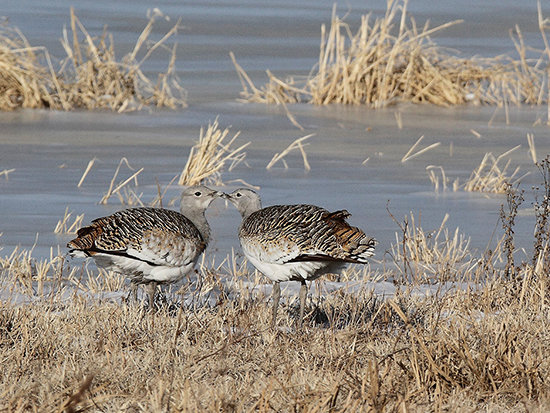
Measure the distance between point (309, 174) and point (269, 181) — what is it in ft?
2.15

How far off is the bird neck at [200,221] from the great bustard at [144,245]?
0.31 m

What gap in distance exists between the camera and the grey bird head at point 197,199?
6.95 metres

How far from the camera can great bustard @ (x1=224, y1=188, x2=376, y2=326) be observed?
19.7 ft

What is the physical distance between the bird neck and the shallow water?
193cm

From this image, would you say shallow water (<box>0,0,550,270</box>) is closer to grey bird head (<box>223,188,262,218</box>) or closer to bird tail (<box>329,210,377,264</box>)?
grey bird head (<box>223,188,262,218</box>)

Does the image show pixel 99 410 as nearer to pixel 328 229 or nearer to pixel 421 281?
pixel 328 229

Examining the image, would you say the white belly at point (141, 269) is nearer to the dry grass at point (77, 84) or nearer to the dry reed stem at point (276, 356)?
the dry reed stem at point (276, 356)

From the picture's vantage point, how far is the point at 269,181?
1160cm

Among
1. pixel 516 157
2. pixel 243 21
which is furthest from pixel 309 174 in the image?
pixel 243 21

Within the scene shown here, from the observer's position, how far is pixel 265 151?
1332cm

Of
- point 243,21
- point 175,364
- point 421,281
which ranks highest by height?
point 175,364

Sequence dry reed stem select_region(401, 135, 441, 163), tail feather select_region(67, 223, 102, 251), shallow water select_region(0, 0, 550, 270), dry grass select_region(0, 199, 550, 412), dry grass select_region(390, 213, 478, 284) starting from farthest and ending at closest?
dry reed stem select_region(401, 135, 441, 163) → shallow water select_region(0, 0, 550, 270) → dry grass select_region(390, 213, 478, 284) → tail feather select_region(67, 223, 102, 251) → dry grass select_region(0, 199, 550, 412)

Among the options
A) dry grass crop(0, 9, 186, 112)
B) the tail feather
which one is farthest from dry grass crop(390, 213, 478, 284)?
dry grass crop(0, 9, 186, 112)

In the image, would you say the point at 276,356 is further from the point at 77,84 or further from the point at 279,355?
the point at 77,84
